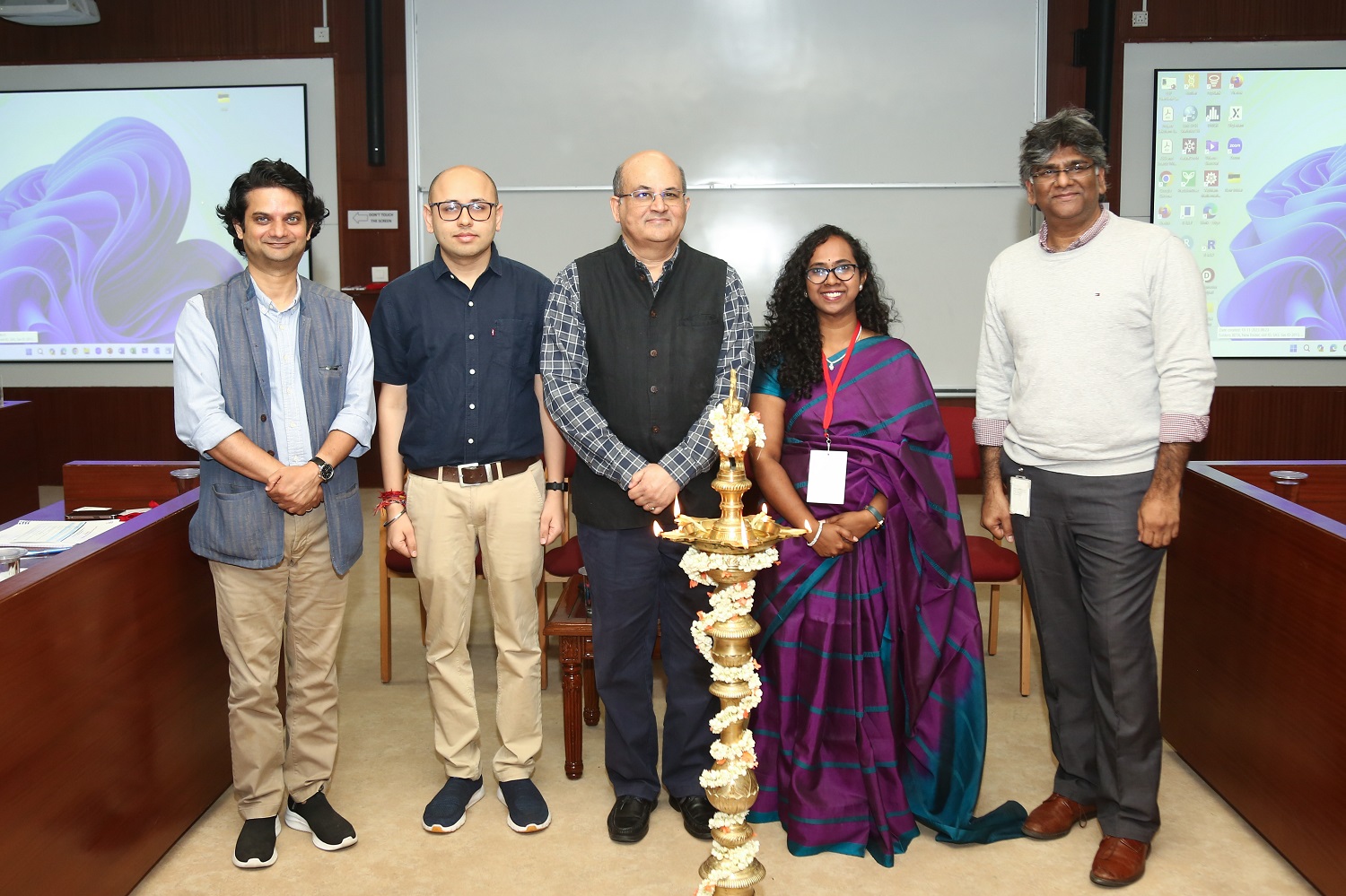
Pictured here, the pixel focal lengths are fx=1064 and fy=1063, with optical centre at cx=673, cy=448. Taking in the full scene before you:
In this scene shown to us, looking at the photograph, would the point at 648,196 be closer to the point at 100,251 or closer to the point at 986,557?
the point at 986,557

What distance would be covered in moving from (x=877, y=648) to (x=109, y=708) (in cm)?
177

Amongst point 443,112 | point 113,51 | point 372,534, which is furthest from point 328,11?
point 372,534

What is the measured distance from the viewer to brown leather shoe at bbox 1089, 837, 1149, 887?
2.44 m

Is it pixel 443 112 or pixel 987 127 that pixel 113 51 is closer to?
pixel 443 112

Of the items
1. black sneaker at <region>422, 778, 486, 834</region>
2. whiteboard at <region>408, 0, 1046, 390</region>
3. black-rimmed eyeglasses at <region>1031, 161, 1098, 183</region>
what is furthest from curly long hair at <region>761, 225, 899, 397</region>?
whiteboard at <region>408, 0, 1046, 390</region>

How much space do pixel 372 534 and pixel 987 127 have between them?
428 cm

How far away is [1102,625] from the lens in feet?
8.25

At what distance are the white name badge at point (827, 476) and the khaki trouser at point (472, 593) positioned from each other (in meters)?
0.70

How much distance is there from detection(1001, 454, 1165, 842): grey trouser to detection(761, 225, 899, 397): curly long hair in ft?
1.75

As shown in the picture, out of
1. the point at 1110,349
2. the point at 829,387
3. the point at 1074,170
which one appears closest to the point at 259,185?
the point at 829,387

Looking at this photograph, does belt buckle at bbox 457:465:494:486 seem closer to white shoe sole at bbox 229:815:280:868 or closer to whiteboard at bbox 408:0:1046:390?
white shoe sole at bbox 229:815:280:868

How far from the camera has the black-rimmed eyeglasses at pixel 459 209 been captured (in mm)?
2549

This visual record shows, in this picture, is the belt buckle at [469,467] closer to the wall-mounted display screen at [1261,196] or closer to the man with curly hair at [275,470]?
the man with curly hair at [275,470]

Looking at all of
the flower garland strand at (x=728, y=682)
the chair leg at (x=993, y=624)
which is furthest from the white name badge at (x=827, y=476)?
the chair leg at (x=993, y=624)
